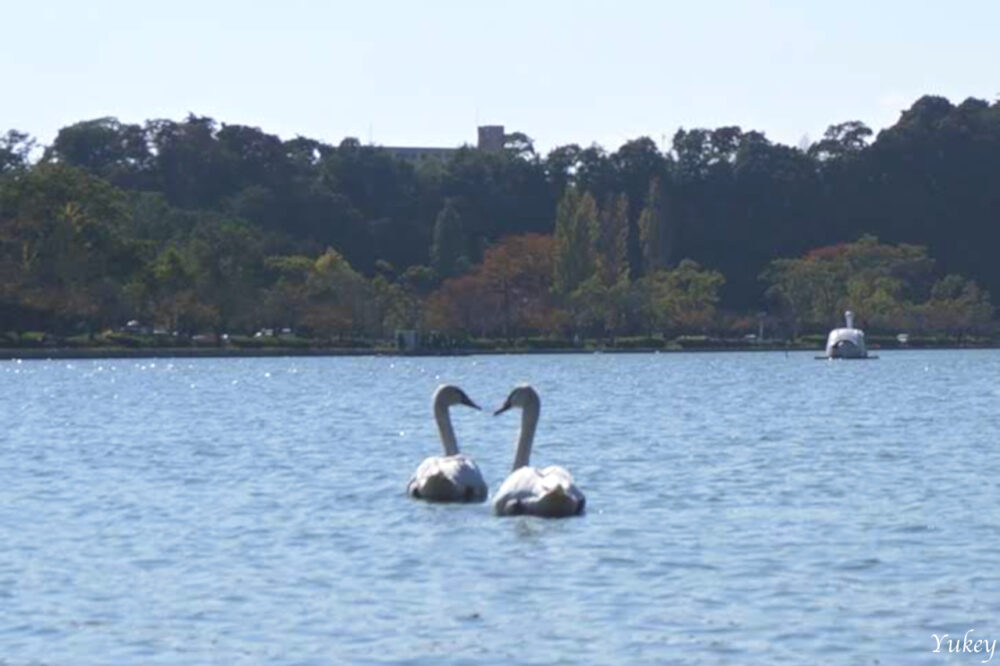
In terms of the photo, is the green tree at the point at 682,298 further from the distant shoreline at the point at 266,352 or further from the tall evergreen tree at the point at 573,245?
the tall evergreen tree at the point at 573,245

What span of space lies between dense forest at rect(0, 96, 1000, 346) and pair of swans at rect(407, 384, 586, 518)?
8242cm

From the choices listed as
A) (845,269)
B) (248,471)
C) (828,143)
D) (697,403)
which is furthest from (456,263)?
(248,471)

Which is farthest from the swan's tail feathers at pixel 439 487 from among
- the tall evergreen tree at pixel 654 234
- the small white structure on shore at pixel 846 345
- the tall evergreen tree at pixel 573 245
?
the tall evergreen tree at pixel 654 234

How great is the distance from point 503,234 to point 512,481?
131398 millimetres

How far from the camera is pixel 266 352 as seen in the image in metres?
127

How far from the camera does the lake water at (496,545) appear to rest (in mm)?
20922

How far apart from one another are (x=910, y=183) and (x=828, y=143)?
727 centimetres

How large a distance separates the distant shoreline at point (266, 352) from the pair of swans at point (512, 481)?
277 ft

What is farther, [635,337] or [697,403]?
[635,337]

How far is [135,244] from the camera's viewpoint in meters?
120

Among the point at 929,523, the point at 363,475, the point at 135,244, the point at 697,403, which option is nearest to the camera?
the point at 929,523

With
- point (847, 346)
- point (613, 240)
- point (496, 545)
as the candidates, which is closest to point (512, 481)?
point (496, 545)

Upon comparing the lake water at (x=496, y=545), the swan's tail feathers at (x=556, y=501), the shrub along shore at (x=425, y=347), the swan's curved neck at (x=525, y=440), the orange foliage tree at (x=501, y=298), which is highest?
the orange foliage tree at (x=501, y=298)

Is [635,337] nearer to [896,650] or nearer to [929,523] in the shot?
[929,523]
